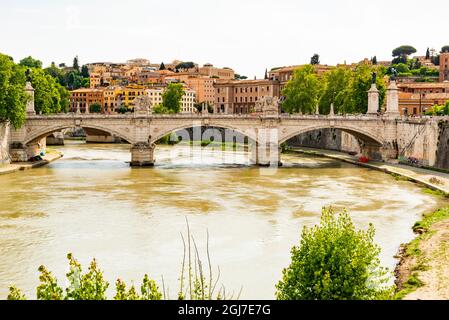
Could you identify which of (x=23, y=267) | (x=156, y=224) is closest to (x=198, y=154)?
(x=156, y=224)

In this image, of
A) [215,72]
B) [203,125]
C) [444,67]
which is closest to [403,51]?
[444,67]

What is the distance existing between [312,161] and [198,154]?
11.0 meters

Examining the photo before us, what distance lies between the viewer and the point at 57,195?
27.5 m

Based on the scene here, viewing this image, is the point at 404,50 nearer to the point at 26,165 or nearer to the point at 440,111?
the point at 440,111

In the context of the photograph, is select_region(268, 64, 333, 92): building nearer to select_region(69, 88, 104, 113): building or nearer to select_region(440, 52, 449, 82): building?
select_region(440, 52, 449, 82): building

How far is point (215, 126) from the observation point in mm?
41219

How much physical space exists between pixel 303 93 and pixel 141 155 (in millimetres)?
21973

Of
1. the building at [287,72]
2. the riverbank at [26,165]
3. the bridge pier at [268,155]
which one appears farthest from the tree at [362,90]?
the building at [287,72]

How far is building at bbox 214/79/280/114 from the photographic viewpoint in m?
97.3

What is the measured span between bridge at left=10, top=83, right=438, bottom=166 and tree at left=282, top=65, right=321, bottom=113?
14.9 metres

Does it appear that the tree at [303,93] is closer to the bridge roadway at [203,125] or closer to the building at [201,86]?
the bridge roadway at [203,125]

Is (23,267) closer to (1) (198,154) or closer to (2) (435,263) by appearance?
(2) (435,263)

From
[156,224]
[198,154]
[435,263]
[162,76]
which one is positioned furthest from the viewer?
[162,76]

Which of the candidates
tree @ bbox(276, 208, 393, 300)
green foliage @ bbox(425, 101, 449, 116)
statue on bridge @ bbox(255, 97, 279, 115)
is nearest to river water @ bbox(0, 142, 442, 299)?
tree @ bbox(276, 208, 393, 300)
